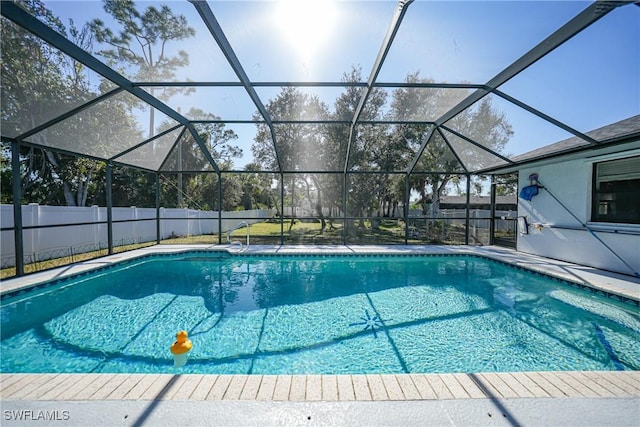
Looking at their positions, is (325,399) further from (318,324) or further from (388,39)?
(388,39)

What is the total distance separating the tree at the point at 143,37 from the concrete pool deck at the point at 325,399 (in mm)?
→ 4515

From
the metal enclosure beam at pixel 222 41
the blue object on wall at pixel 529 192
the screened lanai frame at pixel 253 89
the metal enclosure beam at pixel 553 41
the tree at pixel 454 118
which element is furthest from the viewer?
the blue object on wall at pixel 529 192

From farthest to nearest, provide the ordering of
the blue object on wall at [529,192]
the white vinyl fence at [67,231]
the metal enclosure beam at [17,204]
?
the blue object on wall at [529,192]
the white vinyl fence at [67,231]
the metal enclosure beam at [17,204]

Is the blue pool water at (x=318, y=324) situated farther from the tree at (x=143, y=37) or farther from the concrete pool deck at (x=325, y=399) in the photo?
the tree at (x=143, y=37)

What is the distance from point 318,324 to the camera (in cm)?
402

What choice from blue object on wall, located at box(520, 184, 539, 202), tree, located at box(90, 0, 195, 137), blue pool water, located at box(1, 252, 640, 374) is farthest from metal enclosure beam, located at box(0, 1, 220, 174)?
blue object on wall, located at box(520, 184, 539, 202)

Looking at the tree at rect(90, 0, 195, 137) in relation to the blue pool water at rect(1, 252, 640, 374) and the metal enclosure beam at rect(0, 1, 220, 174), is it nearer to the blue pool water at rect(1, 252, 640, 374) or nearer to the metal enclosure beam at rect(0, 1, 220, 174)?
the metal enclosure beam at rect(0, 1, 220, 174)

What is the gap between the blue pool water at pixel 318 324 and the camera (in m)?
3.05

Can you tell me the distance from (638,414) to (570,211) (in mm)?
6556

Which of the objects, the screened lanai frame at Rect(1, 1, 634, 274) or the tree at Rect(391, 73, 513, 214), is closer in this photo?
the screened lanai frame at Rect(1, 1, 634, 274)

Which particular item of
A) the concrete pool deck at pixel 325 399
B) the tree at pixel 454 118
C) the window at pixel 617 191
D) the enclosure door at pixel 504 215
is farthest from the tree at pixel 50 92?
the enclosure door at pixel 504 215

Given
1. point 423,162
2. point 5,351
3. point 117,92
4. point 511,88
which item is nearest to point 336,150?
point 423,162

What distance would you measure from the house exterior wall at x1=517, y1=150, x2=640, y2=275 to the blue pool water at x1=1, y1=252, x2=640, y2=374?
5.12 feet

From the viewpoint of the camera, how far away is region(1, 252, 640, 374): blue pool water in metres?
3.05
